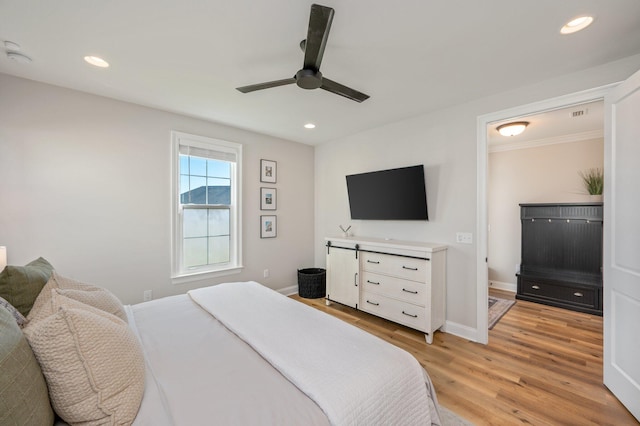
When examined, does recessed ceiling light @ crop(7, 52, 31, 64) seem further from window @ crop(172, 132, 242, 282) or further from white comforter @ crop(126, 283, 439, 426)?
white comforter @ crop(126, 283, 439, 426)

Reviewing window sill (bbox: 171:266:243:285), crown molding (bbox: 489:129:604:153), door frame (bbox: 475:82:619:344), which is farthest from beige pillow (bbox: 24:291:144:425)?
crown molding (bbox: 489:129:604:153)

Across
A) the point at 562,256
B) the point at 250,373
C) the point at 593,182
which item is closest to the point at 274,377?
the point at 250,373

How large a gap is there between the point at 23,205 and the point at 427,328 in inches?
157

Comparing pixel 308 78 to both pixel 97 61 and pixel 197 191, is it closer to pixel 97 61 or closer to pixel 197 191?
pixel 97 61

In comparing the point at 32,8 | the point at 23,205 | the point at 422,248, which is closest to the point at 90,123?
the point at 23,205

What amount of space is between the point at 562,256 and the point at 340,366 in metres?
4.11

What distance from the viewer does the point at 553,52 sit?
1961mm

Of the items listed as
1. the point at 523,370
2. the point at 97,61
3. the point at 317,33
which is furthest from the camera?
the point at 523,370

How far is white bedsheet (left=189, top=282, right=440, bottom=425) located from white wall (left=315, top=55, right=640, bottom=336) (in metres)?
1.83

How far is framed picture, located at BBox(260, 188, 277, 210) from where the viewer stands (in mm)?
3957

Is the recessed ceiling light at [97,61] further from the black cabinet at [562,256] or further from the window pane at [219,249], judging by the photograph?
the black cabinet at [562,256]

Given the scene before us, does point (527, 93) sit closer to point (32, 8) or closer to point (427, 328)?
point (427, 328)

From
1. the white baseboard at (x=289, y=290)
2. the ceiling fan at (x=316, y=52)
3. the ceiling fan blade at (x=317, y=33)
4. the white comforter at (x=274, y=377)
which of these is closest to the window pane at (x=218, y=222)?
the white baseboard at (x=289, y=290)

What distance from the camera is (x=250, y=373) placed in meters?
1.14
